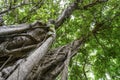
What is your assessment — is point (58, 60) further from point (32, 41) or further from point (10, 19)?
point (10, 19)

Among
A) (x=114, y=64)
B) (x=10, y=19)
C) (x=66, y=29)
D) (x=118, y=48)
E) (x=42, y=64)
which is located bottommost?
(x=114, y=64)

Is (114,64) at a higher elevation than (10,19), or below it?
below

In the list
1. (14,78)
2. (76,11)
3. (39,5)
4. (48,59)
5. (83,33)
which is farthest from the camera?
(76,11)

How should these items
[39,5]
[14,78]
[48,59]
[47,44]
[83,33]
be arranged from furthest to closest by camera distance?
[83,33] < [39,5] < [48,59] < [47,44] < [14,78]

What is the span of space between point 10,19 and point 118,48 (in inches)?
135

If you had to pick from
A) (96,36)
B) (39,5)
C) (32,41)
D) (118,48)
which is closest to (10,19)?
(39,5)

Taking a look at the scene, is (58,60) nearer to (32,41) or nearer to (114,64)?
(32,41)

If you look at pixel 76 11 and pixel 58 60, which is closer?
pixel 58 60

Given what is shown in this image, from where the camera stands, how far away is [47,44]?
13.8ft

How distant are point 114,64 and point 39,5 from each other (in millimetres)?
3147

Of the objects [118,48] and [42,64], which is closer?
[42,64]

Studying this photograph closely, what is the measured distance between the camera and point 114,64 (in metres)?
7.14

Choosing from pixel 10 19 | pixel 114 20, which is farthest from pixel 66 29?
pixel 10 19

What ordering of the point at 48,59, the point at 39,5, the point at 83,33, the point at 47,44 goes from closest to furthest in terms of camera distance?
the point at 47,44 → the point at 48,59 → the point at 39,5 → the point at 83,33
